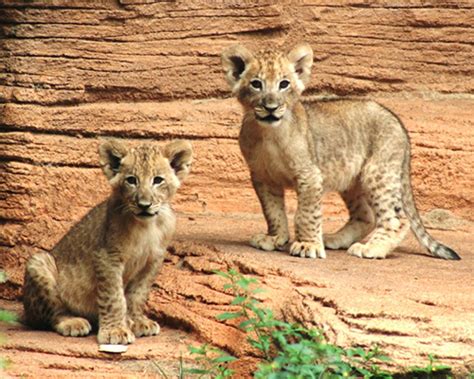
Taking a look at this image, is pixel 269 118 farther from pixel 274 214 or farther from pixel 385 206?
pixel 385 206

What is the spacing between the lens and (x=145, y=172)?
873 cm

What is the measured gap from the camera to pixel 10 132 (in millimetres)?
11992

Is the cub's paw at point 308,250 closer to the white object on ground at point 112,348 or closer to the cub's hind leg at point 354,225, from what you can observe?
the cub's hind leg at point 354,225

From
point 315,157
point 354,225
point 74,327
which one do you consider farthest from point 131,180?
point 354,225

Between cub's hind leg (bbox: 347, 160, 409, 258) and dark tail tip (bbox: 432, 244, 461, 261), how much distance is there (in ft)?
1.14

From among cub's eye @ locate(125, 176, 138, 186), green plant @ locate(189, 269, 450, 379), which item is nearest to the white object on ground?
green plant @ locate(189, 269, 450, 379)

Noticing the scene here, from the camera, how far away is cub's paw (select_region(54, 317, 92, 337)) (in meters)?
9.12

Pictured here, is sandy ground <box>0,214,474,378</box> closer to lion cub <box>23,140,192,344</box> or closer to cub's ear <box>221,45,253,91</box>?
lion cub <box>23,140,192,344</box>

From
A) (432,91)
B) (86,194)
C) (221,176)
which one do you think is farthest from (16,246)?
(432,91)

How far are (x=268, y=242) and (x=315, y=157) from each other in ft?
2.89

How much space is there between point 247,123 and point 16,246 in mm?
3152

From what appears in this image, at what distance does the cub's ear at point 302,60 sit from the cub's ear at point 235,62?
14.9 inches

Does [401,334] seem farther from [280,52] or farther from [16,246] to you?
[16,246]

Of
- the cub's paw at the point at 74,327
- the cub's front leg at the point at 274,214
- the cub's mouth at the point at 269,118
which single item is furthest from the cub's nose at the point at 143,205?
the cub's front leg at the point at 274,214
